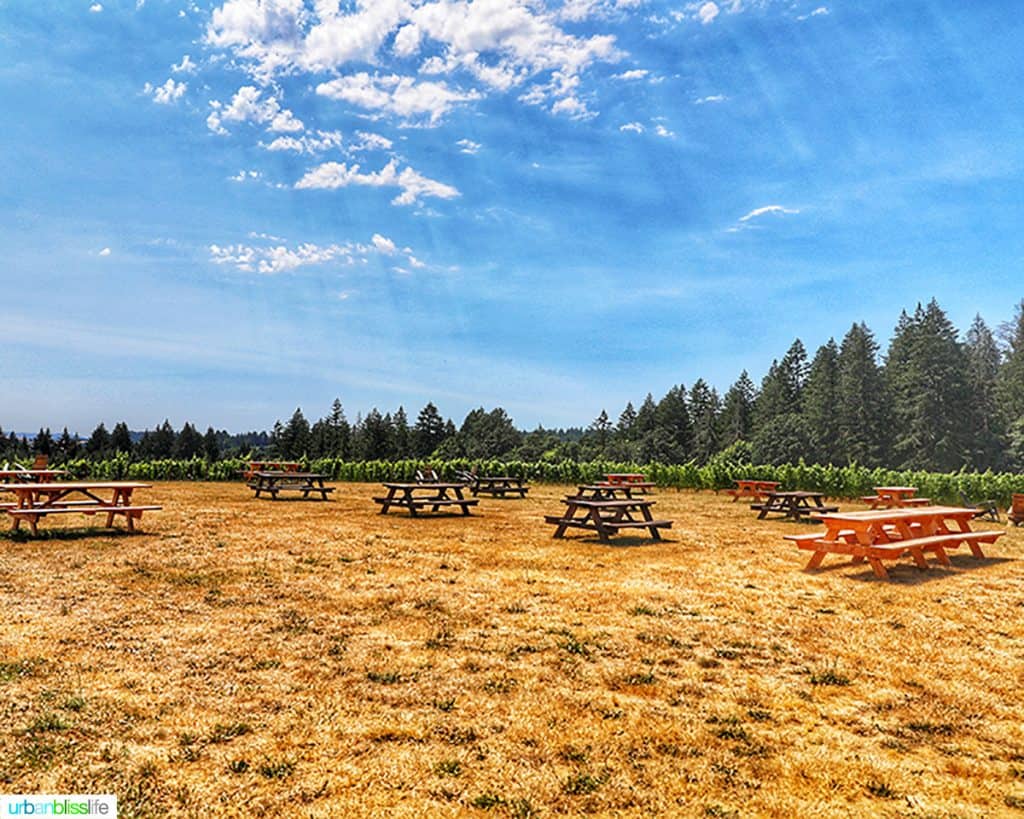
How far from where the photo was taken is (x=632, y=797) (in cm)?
322

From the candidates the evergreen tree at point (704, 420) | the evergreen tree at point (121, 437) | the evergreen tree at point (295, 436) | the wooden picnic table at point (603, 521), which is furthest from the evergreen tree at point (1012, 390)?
the evergreen tree at point (121, 437)

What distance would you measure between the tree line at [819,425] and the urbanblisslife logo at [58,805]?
3262 centimetres

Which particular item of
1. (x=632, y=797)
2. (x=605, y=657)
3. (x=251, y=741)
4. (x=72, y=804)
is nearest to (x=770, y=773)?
(x=632, y=797)

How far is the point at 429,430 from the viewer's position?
89.7 metres

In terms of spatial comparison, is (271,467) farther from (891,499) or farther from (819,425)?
(819,425)

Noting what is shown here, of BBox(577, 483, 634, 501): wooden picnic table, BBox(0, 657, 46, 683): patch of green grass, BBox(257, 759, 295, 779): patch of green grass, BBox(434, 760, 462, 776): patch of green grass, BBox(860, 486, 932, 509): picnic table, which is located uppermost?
BBox(577, 483, 634, 501): wooden picnic table

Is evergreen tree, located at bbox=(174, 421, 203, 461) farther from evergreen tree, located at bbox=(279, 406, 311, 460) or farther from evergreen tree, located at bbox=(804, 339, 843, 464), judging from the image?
evergreen tree, located at bbox=(804, 339, 843, 464)

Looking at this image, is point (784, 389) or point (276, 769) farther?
point (784, 389)

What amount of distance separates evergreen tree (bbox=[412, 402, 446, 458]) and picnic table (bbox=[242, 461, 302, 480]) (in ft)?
191

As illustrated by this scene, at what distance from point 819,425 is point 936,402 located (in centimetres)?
962

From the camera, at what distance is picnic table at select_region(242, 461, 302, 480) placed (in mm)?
27344

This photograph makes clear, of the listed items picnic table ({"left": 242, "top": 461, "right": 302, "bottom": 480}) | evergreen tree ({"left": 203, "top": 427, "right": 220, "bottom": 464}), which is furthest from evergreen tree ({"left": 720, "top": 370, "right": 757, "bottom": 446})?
evergreen tree ({"left": 203, "top": 427, "right": 220, "bottom": 464})

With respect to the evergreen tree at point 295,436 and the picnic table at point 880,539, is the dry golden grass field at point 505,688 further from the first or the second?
the evergreen tree at point 295,436

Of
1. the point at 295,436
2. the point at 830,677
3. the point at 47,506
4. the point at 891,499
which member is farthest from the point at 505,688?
the point at 295,436
